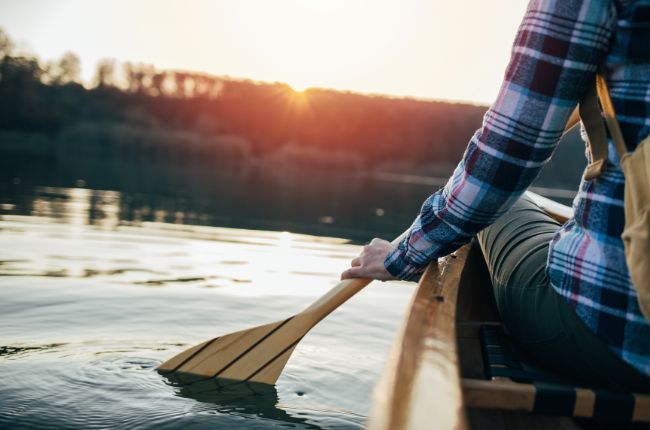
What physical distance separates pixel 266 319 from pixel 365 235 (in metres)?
4.95

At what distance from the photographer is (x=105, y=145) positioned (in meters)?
34.0

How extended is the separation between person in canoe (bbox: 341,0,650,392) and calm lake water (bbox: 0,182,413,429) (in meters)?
1.02

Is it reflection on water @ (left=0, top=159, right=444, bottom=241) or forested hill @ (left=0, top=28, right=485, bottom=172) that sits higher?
forested hill @ (left=0, top=28, right=485, bottom=172)

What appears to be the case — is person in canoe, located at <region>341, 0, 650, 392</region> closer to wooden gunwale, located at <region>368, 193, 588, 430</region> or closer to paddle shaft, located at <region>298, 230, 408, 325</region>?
wooden gunwale, located at <region>368, 193, 588, 430</region>

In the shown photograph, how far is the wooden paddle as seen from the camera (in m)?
2.27

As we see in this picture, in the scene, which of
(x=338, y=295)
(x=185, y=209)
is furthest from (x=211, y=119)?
(x=338, y=295)

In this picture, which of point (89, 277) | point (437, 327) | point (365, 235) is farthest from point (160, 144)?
point (437, 327)

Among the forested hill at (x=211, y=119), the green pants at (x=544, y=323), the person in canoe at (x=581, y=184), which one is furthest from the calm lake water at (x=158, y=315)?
the forested hill at (x=211, y=119)

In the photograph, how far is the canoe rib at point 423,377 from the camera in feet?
Result: 2.57

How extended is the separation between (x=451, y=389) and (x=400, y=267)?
77cm

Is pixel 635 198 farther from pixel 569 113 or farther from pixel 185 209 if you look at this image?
pixel 185 209

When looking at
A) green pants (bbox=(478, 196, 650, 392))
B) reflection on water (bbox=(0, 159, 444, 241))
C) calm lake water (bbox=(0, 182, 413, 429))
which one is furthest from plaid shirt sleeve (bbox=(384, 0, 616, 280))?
reflection on water (bbox=(0, 159, 444, 241))

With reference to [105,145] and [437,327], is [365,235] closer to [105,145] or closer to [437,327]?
[437,327]

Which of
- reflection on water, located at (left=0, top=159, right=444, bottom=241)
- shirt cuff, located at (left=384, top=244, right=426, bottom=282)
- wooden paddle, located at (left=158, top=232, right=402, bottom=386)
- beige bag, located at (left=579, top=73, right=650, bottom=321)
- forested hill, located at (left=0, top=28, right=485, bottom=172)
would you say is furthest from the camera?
forested hill, located at (left=0, top=28, right=485, bottom=172)
